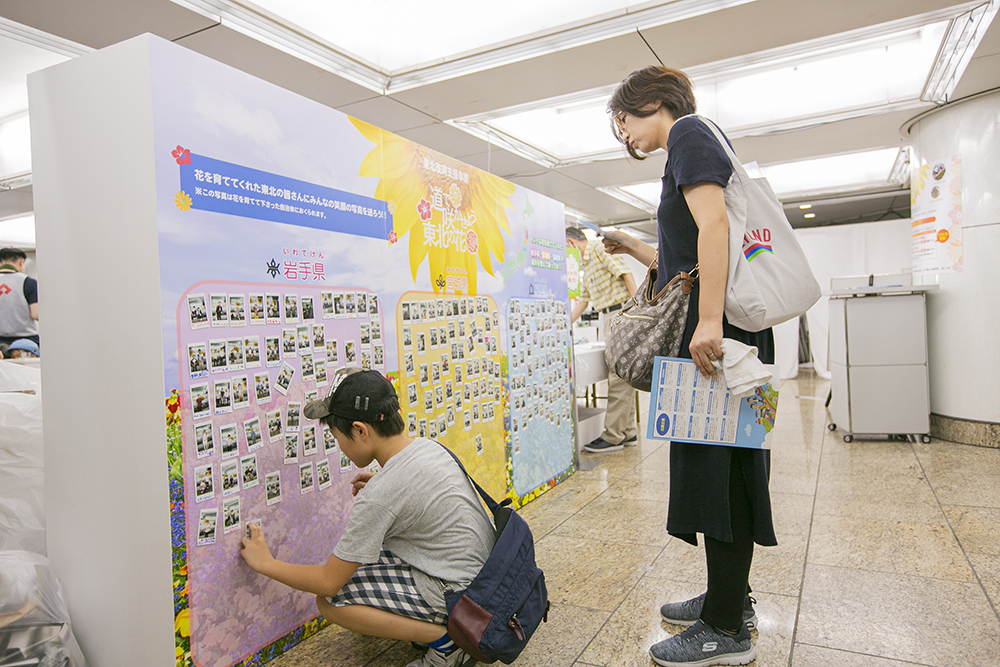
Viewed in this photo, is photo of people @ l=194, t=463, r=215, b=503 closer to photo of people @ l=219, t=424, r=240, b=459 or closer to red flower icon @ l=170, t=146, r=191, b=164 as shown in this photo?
photo of people @ l=219, t=424, r=240, b=459

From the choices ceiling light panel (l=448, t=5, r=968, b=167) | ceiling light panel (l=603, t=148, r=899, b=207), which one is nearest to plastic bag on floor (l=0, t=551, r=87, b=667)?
ceiling light panel (l=448, t=5, r=968, b=167)

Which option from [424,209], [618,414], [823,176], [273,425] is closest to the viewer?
[273,425]

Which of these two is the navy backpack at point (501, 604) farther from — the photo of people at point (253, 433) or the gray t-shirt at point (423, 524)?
the photo of people at point (253, 433)

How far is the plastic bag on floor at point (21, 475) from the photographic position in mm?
1979

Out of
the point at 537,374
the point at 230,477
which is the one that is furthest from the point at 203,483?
the point at 537,374

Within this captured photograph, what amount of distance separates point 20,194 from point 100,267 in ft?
19.1

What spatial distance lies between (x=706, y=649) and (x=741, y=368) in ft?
2.51

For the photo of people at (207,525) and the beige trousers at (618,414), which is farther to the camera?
the beige trousers at (618,414)

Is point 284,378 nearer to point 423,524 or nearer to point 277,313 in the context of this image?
point 277,313

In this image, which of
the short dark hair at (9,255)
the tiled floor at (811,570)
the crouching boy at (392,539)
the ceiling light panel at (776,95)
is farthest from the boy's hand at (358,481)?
the short dark hair at (9,255)

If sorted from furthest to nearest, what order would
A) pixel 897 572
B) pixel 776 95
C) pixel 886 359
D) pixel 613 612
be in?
pixel 776 95, pixel 886 359, pixel 897 572, pixel 613 612

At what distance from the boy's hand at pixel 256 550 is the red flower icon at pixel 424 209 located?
129 centimetres

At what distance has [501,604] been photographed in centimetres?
158

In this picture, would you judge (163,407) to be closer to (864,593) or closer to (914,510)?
(864,593)
